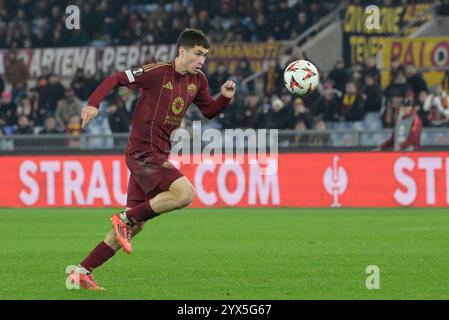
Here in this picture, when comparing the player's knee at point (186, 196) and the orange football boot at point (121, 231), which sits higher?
the player's knee at point (186, 196)

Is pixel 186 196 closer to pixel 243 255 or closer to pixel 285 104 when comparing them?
pixel 243 255

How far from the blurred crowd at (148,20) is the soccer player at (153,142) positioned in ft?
60.5

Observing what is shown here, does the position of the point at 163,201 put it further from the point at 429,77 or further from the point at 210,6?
the point at 210,6

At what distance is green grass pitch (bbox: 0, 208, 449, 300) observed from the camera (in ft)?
32.0

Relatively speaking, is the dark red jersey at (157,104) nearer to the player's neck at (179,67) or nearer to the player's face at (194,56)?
the player's neck at (179,67)

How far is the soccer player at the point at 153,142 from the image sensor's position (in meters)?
9.87

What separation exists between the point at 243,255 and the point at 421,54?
46.9 feet

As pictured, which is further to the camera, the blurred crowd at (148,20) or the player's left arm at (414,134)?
the blurred crowd at (148,20)

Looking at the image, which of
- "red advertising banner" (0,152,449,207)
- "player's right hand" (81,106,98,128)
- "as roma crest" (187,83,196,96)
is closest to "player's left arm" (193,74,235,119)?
"as roma crest" (187,83,196,96)
